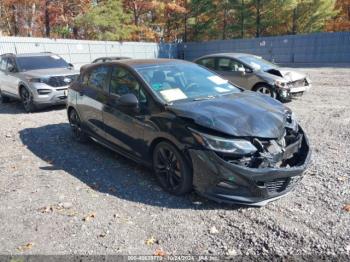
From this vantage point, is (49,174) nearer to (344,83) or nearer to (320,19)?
(344,83)

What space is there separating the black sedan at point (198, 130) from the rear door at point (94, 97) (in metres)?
0.02

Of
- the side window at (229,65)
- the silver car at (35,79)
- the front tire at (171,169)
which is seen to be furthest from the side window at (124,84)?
the side window at (229,65)

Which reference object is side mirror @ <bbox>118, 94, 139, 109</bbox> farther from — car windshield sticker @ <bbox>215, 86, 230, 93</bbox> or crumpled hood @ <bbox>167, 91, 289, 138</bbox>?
car windshield sticker @ <bbox>215, 86, 230, 93</bbox>

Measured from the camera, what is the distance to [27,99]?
9875 mm

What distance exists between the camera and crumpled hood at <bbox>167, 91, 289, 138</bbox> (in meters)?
3.72

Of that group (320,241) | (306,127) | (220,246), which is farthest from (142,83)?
(306,127)

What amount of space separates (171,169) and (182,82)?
1.36 metres

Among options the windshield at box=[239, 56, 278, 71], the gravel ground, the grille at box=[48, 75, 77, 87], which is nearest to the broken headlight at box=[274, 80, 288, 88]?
the windshield at box=[239, 56, 278, 71]

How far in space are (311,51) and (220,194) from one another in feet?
83.3

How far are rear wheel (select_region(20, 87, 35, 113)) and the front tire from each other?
6.63 meters

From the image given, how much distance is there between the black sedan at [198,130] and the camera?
11.8 ft

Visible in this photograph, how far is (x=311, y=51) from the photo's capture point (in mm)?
25969

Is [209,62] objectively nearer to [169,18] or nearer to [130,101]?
[130,101]

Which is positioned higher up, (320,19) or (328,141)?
(320,19)
